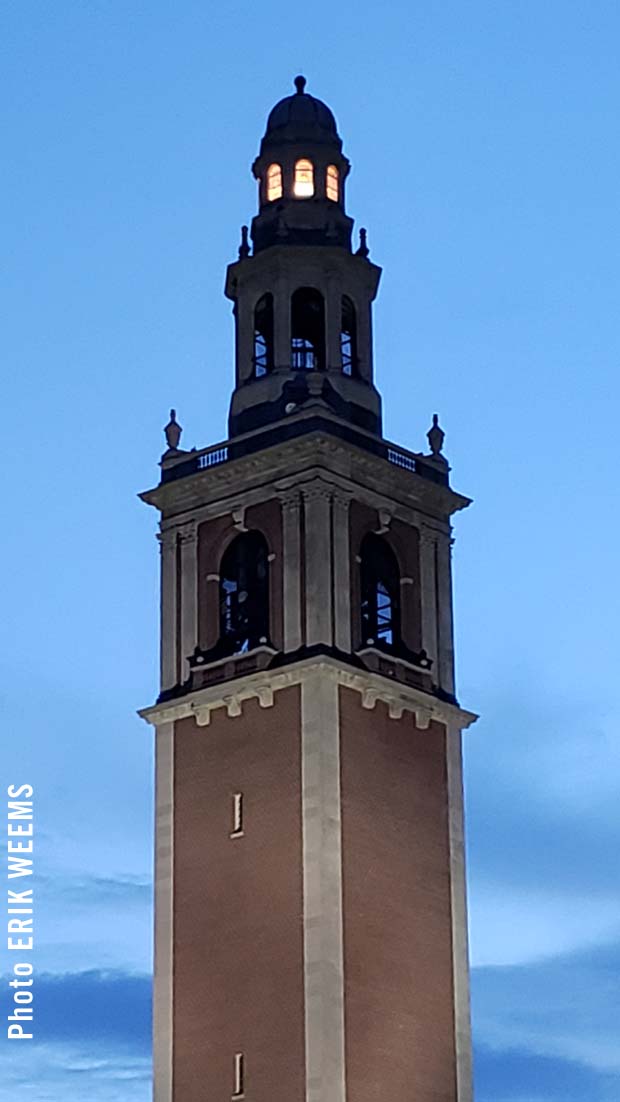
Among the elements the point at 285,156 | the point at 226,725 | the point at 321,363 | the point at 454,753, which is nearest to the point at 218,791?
the point at 226,725

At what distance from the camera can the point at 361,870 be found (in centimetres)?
6725

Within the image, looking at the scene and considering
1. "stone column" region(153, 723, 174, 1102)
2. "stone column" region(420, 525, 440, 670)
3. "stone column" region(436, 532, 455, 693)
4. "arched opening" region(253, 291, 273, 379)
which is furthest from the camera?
"arched opening" region(253, 291, 273, 379)

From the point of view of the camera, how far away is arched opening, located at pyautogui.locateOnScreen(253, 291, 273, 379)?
7531cm

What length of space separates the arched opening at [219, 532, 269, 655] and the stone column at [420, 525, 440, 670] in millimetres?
4142

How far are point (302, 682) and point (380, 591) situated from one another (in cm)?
456

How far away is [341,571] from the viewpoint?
70062mm

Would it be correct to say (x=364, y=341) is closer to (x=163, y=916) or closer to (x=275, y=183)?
(x=275, y=183)

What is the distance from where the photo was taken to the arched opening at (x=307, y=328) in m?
75.2

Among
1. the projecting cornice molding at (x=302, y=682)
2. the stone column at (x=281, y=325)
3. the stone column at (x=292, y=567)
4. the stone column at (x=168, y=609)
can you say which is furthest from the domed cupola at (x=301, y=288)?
the projecting cornice molding at (x=302, y=682)

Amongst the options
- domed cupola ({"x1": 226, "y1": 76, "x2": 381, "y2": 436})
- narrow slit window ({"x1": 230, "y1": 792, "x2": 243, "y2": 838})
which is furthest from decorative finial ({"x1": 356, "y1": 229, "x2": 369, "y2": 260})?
narrow slit window ({"x1": 230, "y1": 792, "x2": 243, "y2": 838})

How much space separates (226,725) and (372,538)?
6011 millimetres

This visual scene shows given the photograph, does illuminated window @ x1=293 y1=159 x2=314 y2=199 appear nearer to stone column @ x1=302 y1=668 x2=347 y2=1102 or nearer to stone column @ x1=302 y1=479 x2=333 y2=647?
stone column @ x1=302 y1=479 x2=333 y2=647

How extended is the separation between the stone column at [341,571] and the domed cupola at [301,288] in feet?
10.3

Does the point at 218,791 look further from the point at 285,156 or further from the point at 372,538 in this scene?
the point at 285,156
